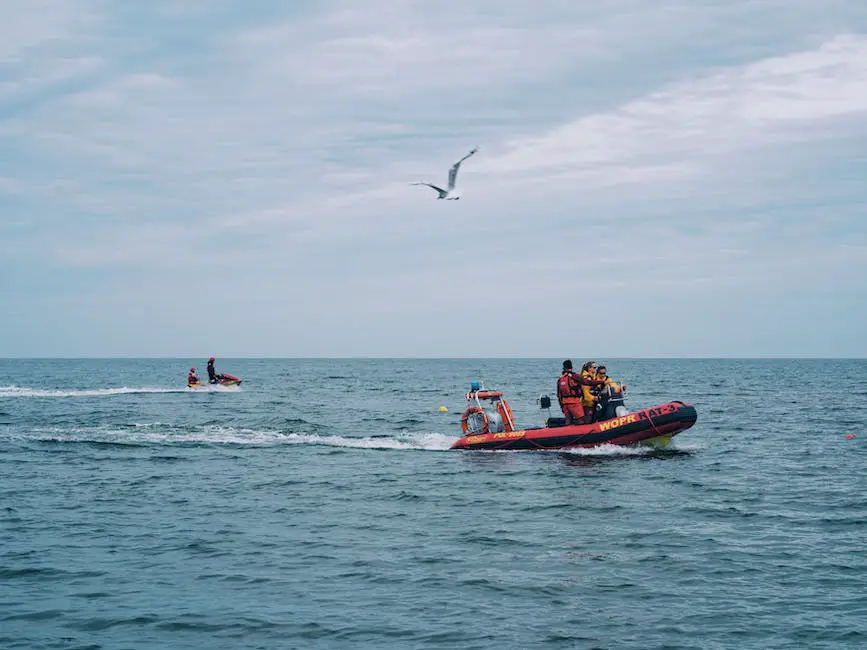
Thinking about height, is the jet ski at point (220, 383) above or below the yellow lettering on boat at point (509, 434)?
below

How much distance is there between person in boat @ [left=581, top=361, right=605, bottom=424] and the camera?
21.5 m

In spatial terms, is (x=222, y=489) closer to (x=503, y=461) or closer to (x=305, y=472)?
(x=305, y=472)

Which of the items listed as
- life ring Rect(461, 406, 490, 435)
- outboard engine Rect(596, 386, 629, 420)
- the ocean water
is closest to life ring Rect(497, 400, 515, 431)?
life ring Rect(461, 406, 490, 435)

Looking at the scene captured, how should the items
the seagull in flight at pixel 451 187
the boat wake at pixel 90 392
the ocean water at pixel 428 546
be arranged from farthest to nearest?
the boat wake at pixel 90 392
the seagull in flight at pixel 451 187
the ocean water at pixel 428 546

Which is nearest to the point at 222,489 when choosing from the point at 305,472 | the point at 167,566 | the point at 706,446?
the point at 305,472

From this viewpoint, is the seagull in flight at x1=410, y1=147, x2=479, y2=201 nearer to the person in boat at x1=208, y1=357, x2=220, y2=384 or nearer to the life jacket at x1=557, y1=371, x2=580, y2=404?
the life jacket at x1=557, y1=371, x2=580, y2=404

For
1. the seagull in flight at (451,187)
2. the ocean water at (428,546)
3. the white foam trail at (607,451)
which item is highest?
the seagull in flight at (451,187)

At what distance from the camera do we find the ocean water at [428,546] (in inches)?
366

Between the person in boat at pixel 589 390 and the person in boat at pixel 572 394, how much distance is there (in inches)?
1.0

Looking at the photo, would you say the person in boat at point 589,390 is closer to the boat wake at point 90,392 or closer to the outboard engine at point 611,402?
the outboard engine at point 611,402

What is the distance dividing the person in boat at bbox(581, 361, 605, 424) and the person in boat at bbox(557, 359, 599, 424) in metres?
0.03

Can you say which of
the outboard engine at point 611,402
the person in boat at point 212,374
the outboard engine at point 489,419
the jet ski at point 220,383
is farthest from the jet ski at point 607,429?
the jet ski at point 220,383

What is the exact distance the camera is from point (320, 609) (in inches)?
389

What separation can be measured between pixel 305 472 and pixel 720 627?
40.7 feet
